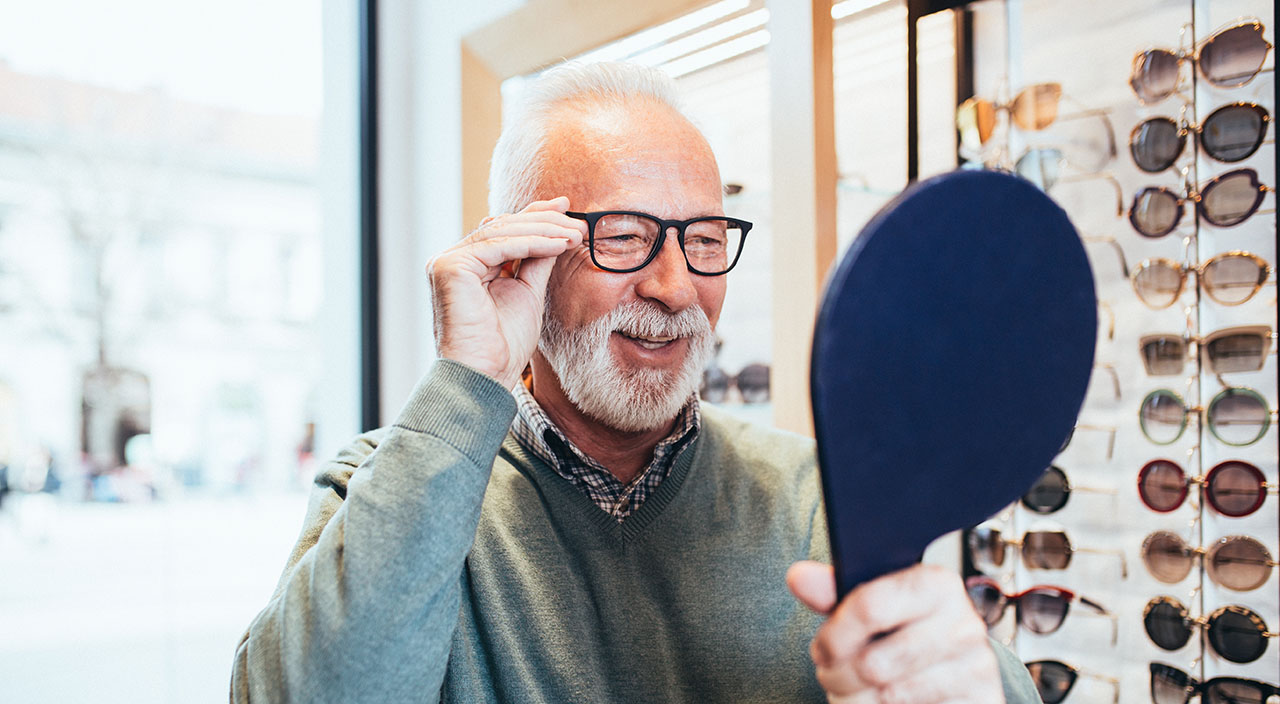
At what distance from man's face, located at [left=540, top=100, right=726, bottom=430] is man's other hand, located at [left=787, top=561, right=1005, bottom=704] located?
22.5 inches

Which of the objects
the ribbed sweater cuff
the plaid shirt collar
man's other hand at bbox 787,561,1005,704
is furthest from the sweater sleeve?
man's other hand at bbox 787,561,1005,704

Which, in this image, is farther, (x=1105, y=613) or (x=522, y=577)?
(x=1105, y=613)

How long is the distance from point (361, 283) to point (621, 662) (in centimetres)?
173

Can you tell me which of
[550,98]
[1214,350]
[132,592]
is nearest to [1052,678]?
[1214,350]

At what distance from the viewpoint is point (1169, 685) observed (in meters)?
1.08

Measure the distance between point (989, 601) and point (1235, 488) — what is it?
0.37 m

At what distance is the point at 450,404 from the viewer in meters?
0.76

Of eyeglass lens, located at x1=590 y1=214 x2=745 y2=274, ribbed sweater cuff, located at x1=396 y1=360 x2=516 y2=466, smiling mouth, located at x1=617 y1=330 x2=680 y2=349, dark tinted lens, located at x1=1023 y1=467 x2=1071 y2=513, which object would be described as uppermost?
eyeglass lens, located at x1=590 y1=214 x2=745 y2=274

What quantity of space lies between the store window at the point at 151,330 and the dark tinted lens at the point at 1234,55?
6.77ft

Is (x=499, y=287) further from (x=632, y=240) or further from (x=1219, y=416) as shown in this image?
(x=1219, y=416)

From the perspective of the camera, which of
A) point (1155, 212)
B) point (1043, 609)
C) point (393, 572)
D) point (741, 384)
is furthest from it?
point (741, 384)

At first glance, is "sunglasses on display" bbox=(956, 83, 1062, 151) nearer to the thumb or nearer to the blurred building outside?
the thumb

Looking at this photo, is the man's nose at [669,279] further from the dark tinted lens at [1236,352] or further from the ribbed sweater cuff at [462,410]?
the dark tinted lens at [1236,352]

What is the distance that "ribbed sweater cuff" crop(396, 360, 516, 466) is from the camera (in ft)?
2.43
